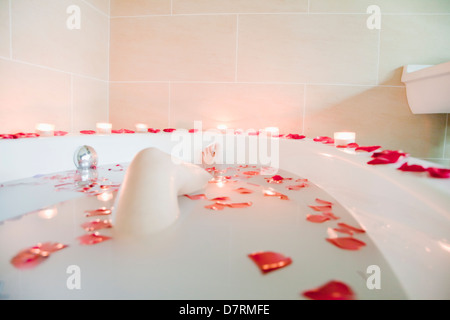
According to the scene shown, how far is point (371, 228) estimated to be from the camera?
0.66 metres

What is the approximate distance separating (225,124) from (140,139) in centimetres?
102

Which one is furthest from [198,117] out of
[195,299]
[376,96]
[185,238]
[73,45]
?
[195,299]

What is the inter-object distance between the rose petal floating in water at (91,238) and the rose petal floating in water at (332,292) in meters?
0.46

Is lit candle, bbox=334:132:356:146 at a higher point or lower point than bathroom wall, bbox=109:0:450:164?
lower

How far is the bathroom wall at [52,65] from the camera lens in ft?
5.67

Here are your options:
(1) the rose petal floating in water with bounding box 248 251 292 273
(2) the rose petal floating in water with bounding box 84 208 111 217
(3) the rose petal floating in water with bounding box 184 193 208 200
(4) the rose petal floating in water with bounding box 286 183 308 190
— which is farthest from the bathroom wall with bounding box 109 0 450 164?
(1) the rose petal floating in water with bounding box 248 251 292 273

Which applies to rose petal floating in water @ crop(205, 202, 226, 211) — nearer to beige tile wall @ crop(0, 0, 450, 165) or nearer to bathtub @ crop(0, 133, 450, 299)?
bathtub @ crop(0, 133, 450, 299)

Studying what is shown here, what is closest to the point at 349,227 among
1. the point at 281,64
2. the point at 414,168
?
the point at 414,168

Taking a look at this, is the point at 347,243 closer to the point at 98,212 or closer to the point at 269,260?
the point at 269,260

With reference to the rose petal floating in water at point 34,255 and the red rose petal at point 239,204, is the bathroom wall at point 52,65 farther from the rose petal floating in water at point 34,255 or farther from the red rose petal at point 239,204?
the red rose petal at point 239,204

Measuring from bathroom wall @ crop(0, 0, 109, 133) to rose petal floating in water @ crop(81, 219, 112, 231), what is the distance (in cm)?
155

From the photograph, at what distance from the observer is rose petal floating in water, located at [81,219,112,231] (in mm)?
674

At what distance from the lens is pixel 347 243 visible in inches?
23.6
